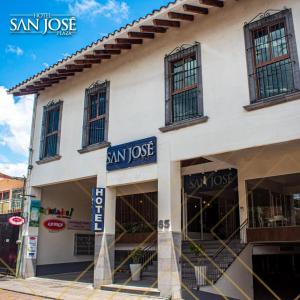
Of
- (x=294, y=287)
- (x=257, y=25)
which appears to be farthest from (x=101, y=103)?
(x=294, y=287)

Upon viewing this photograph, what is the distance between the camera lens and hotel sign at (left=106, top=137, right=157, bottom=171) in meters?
12.0

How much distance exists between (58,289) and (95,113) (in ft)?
20.2

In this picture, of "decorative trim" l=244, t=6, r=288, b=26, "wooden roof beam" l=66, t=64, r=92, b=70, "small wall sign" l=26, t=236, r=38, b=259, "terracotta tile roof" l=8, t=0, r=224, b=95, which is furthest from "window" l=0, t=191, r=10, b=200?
"decorative trim" l=244, t=6, r=288, b=26

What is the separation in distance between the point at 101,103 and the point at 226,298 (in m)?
7.80

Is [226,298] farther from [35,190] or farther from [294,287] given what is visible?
[35,190]

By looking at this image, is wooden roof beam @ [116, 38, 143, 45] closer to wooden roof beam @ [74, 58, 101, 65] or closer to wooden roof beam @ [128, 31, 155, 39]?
wooden roof beam @ [128, 31, 155, 39]

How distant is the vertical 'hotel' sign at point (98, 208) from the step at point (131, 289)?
1777 millimetres

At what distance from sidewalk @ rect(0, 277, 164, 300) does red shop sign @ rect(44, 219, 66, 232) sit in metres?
2.19

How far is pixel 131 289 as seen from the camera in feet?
38.4

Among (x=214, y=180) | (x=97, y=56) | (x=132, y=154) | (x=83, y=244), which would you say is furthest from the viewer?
(x=83, y=244)

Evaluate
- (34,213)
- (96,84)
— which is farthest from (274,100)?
(34,213)

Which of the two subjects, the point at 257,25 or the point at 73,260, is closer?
the point at 257,25

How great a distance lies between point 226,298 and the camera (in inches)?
429

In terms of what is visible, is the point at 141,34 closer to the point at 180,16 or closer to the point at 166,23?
the point at 166,23
